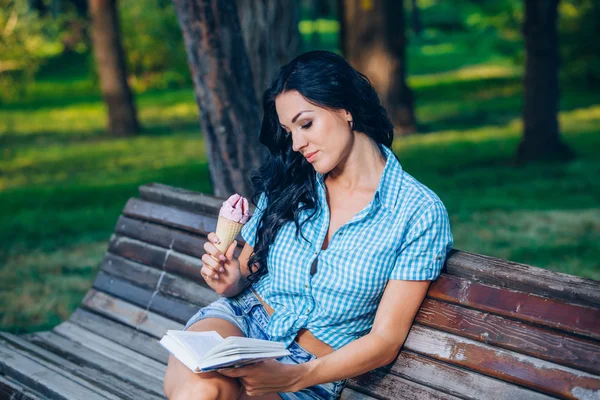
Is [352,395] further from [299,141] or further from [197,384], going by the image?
[299,141]

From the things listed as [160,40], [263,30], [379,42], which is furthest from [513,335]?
[160,40]

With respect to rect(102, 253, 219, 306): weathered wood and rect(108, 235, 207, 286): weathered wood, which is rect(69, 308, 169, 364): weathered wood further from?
rect(108, 235, 207, 286): weathered wood

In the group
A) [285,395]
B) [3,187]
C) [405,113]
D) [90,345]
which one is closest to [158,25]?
[405,113]

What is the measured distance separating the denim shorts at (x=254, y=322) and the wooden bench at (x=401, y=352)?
0.51 ft

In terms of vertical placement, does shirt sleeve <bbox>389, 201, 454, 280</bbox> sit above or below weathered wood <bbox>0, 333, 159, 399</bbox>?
above

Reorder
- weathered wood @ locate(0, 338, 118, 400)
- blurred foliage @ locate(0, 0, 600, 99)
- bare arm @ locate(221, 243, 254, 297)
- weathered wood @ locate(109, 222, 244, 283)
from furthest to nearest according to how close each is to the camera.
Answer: blurred foliage @ locate(0, 0, 600, 99) < weathered wood @ locate(109, 222, 244, 283) < weathered wood @ locate(0, 338, 118, 400) < bare arm @ locate(221, 243, 254, 297)

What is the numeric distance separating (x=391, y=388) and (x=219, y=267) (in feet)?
2.65

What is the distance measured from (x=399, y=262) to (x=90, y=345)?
2.11m

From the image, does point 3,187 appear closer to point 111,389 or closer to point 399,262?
point 111,389

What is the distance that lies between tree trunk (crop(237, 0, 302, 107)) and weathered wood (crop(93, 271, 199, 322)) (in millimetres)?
Answer: 1950

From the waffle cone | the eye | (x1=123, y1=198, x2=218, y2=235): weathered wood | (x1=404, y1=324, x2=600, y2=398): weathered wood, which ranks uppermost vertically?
the eye

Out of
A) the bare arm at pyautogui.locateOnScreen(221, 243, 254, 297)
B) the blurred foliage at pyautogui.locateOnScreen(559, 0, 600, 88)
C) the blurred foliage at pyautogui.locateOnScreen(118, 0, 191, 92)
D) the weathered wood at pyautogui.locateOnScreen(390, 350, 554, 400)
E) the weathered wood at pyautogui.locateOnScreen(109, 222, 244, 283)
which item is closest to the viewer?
the weathered wood at pyautogui.locateOnScreen(390, 350, 554, 400)

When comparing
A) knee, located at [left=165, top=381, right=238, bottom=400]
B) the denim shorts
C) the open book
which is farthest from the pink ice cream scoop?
knee, located at [left=165, top=381, right=238, bottom=400]

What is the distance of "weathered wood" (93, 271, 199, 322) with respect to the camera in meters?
4.11
